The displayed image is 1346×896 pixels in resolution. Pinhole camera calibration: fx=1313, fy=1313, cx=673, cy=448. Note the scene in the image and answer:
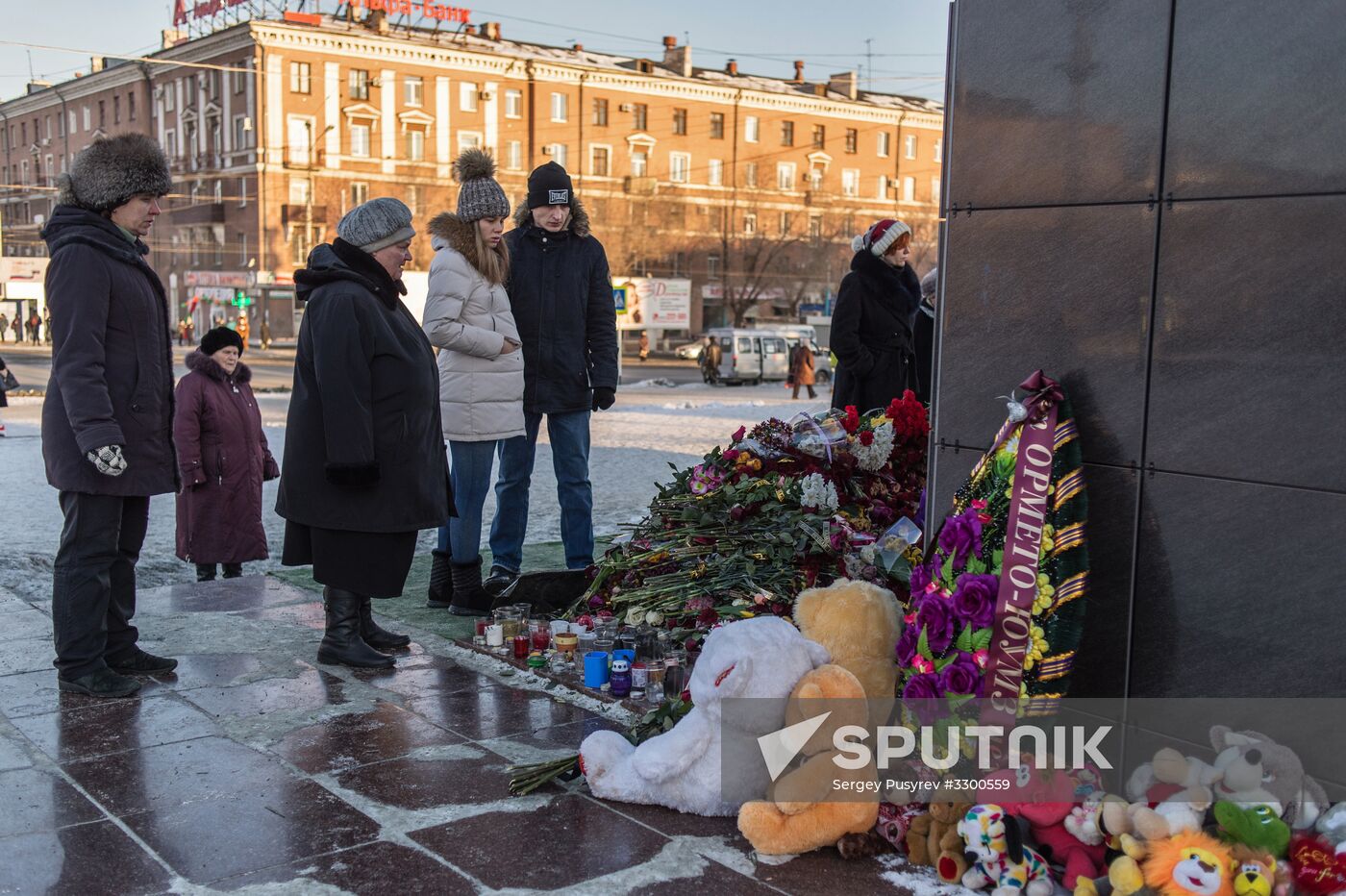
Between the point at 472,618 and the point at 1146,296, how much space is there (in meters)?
3.63

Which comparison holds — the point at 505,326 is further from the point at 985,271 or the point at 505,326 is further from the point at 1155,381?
the point at 1155,381

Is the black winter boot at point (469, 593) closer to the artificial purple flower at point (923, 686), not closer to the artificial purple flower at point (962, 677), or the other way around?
the artificial purple flower at point (923, 686)

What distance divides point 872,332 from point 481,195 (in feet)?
8.24

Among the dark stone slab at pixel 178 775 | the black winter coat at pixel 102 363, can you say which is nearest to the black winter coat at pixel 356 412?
the black winter coat at pixel 102 363

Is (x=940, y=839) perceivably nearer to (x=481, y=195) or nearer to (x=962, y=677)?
(x=962, y=677)

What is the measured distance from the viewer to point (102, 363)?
4.64 meters

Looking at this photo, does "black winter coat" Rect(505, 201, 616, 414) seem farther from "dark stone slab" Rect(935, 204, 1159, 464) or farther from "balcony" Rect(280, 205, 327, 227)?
"balcony" Rect(280, 205, 327, 227)

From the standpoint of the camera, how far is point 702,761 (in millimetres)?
3578

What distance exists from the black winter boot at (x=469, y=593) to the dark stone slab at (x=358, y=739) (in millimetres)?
1578

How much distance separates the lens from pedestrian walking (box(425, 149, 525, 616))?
605cm

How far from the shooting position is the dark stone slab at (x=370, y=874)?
313cm

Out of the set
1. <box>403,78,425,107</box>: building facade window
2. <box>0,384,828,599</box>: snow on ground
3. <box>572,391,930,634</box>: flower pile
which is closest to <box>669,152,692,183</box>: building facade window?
<box>403,78,425,107</box>: building facade window

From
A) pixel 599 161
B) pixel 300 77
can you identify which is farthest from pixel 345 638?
pixel 599 161

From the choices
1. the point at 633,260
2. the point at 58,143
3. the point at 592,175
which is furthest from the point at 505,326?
the point at 58,143
